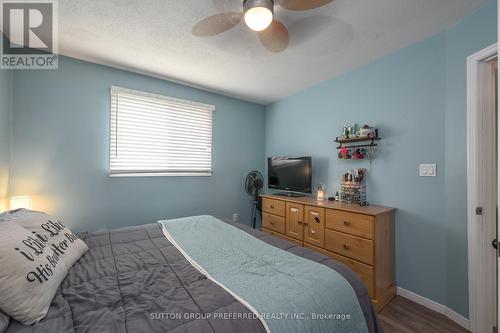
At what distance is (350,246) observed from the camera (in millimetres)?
2172

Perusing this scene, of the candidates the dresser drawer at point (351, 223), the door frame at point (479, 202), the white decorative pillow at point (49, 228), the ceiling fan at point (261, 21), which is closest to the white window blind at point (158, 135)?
the white decorative pillow at point (49, 228)

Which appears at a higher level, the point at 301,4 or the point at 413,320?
the point at 301,4

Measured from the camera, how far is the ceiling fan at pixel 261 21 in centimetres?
142

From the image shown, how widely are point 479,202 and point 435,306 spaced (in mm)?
1033

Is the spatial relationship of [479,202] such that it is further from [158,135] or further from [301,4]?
[158,135]

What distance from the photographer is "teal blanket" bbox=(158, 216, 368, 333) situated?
939 mm

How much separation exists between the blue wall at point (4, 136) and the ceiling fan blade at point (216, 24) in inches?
75.0

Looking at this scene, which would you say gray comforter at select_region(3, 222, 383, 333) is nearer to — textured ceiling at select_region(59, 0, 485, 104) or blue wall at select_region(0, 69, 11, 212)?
blue wall at select_region(0, 69, 11, 212)

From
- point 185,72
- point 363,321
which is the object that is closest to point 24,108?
point 185,72

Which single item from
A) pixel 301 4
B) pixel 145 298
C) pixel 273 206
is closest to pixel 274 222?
pixel 273 206

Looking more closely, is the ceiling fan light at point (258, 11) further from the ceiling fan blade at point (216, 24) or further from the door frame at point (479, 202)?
the door frame at point (479, 202)

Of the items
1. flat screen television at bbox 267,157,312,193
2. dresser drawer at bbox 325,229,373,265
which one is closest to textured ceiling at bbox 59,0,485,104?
flat screen television at bbox 267,157,312,193

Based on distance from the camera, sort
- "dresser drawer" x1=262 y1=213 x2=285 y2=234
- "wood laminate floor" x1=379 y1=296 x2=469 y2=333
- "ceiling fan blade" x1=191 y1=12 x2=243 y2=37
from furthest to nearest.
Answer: "dresser drawer" x1=262 y1=213 x2=285 y2=234 < "wood laminate floor" x1=379 y1=296 x2=469 y2=333 < "ceiling fan blade" x1=191 y1=12 x2=243 y2=37

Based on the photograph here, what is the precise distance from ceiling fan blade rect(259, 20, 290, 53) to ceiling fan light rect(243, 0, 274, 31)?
278 millimetres
